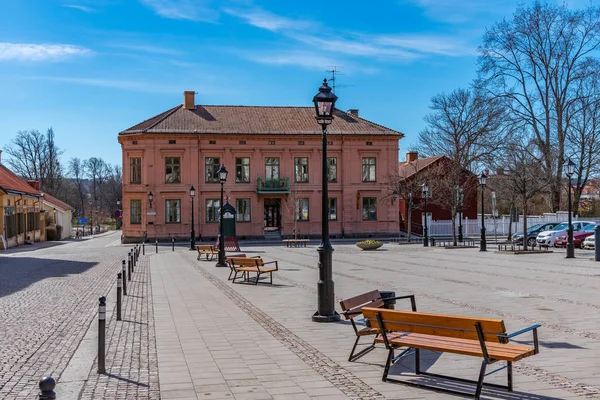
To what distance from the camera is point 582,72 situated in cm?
4419

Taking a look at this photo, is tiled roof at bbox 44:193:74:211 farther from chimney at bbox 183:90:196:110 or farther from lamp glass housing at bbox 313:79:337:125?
lamp glass housing at bbox 313:79:337:125

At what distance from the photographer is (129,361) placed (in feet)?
27.7

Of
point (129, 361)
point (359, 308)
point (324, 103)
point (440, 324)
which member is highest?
point (324, 103)

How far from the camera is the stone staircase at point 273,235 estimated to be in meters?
50.7

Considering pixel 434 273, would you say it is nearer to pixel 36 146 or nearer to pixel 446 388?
pixel 446 388

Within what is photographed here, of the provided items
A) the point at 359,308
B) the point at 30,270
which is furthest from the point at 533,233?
the point at 359,308

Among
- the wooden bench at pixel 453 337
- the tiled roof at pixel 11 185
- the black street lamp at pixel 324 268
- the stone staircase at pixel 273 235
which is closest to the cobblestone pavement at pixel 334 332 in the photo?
the black street lamp at pixel 324 268

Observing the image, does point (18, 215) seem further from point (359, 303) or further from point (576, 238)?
A: point (359, 303)

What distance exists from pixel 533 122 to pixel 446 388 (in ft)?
144

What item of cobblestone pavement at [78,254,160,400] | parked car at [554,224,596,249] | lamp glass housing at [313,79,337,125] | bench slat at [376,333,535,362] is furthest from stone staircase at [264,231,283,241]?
bench slat at [376,333,535,362]

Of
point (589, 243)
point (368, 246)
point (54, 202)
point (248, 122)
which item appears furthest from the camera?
point (54, 202)

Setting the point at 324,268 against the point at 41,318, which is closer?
the point at 324,268

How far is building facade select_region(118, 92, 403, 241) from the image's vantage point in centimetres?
4950

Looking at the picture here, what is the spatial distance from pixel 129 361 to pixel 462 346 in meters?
4.40
